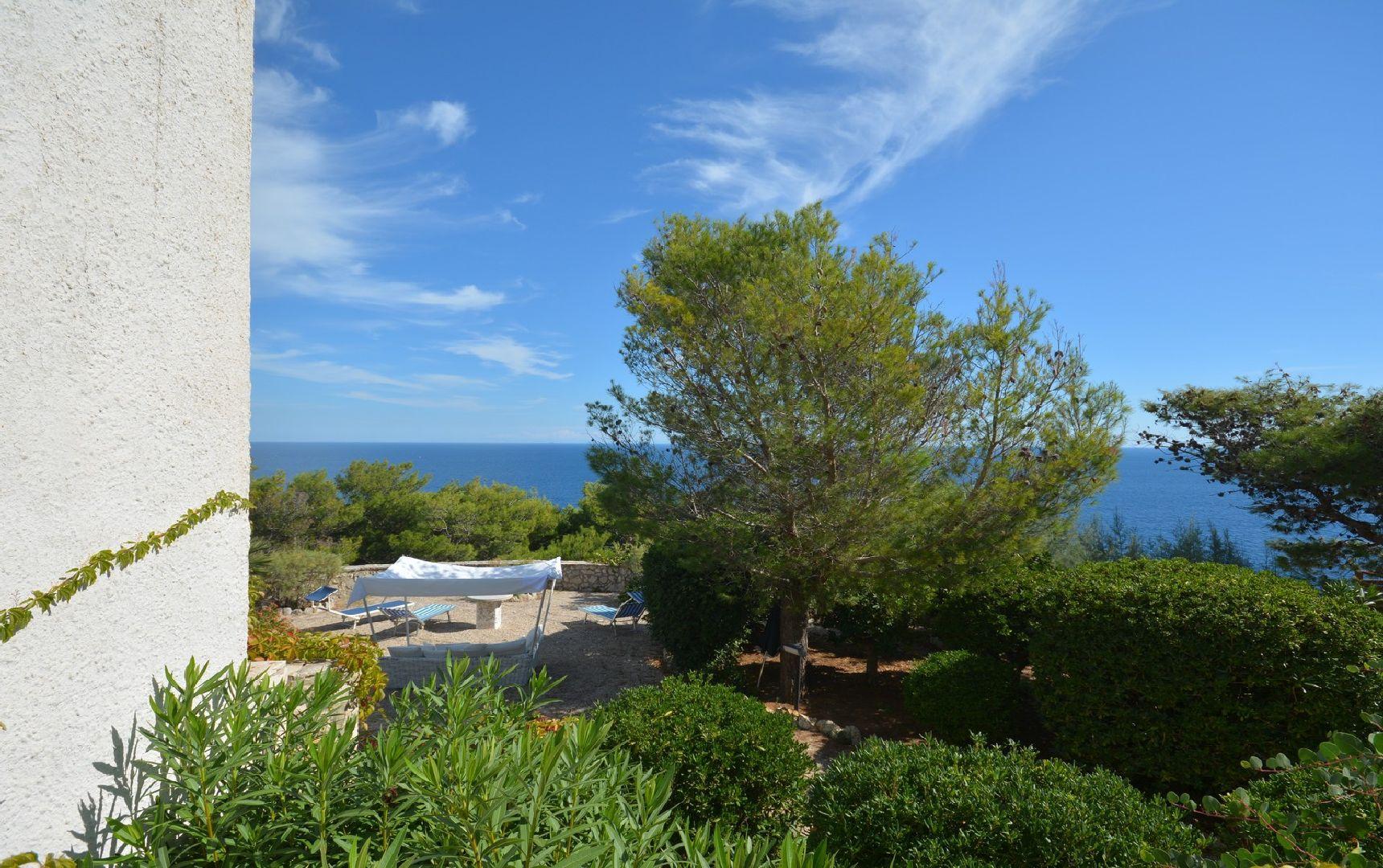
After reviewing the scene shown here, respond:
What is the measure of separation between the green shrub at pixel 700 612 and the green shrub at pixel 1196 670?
138 inches

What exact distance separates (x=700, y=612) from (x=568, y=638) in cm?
379

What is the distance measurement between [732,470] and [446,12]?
5215mm

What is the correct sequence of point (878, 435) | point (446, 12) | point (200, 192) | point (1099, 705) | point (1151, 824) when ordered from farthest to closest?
point (878, 435) < point (446, 12) < point (1099, 705) < point (200, 192) < point (1151, 824)

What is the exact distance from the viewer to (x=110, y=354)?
7.95 feet

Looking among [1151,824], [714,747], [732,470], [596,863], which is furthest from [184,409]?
[732,470]

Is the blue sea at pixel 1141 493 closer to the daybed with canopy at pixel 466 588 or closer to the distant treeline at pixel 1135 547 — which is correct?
the distant treeline at pixel 1135 547

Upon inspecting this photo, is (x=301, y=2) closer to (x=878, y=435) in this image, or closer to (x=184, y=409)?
(x=184, y=409)

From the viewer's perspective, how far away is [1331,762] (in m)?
1.57

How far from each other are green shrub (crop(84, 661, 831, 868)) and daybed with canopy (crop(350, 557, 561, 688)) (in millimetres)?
6061

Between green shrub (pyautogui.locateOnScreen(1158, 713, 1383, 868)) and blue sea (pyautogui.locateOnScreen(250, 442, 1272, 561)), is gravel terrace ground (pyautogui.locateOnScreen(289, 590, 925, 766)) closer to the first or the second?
blue sea (pyautogui.locateOnScreen(250, 442, 1272, 561))

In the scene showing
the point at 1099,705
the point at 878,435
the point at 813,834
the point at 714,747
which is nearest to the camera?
the point at 813,834

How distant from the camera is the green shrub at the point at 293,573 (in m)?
12.5

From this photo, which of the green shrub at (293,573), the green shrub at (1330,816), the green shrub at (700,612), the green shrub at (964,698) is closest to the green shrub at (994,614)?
the green shrub at (964,698)

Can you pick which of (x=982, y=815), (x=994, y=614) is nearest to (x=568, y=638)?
(x=994, y=614)
